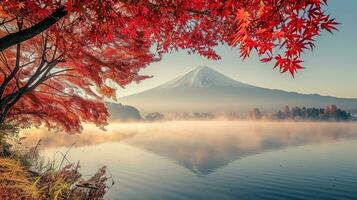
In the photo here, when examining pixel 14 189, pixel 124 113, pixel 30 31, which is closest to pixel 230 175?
pixel 14 189

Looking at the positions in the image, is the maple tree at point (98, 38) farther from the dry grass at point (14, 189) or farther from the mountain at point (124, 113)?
the mountain at point (124, 113)

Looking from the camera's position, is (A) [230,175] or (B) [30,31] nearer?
(B) [30,31]

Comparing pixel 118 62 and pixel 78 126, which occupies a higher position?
pixel 118 62

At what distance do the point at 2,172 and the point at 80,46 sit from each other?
3207mm

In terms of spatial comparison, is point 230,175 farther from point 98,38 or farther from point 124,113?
point 124,113

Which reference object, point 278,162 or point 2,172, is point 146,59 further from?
point 278,162

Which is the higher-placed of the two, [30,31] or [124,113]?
[30,31]

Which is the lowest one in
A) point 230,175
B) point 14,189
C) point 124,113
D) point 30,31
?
point 230,175

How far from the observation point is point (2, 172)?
7.78 metres

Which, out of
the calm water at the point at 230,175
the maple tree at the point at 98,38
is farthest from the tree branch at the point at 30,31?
the calm water at the point at 230,175

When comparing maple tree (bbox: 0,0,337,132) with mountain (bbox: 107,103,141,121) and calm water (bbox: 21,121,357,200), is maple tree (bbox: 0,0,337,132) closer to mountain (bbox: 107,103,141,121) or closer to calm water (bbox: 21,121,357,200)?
calm water (bbox: 21,121,357,200)

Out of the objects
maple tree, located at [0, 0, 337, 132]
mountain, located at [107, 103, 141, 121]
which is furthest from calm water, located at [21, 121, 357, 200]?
mountain, located at [107, 103, 141, 121]

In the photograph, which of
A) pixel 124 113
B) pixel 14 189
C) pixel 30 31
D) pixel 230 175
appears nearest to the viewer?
pixel 30 31

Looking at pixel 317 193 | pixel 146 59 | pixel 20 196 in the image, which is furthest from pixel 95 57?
pixel 317 193
